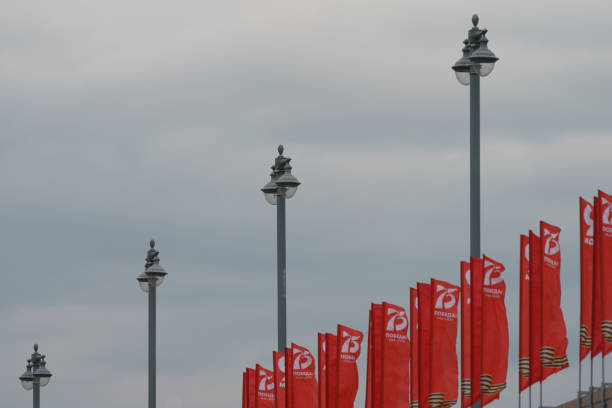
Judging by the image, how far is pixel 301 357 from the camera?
38688 millimetres

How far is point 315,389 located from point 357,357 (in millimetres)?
1741

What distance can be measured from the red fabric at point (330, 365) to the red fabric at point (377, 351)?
1.71m

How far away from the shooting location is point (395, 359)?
35656 mm

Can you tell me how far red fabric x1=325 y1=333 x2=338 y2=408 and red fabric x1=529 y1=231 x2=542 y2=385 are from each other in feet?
19.3

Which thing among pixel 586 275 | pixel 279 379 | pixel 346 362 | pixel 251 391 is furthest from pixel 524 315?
pixel 251 391

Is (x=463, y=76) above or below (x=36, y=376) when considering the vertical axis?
above

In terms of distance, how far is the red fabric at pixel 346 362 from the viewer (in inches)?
1480

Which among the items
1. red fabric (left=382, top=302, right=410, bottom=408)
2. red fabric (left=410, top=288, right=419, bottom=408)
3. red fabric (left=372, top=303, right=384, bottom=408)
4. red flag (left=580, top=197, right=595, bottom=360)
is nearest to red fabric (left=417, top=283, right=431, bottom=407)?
red fabric (left=382, top=302, right=410, bottom=408)

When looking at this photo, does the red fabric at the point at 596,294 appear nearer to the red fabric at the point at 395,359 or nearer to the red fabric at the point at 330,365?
the red fabric at the point at 395,359

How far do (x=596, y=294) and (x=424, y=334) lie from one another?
375cm

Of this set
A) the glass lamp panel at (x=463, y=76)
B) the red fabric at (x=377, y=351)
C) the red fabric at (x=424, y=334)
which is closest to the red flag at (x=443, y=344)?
the red fabric at (x=424, y=334)

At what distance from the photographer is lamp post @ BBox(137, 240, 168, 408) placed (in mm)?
42594

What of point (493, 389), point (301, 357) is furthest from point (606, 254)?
point (301, 357)

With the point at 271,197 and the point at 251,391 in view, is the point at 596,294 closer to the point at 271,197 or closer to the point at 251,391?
the point at 271,197
